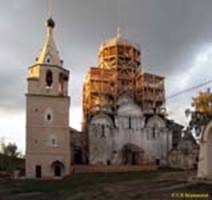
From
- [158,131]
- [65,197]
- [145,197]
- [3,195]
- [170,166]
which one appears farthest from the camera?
[158,131]

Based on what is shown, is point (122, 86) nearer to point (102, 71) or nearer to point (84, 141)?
point (102, 71)

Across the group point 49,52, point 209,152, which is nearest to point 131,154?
point 49,52

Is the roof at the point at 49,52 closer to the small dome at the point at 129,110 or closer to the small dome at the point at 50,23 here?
the small dome at the point at 50,23

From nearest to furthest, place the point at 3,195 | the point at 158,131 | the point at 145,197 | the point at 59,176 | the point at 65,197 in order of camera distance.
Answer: the point at 145,197 < the point at 65,197 < the point at 3,195 < the point at 59,176 < the point at 158,131

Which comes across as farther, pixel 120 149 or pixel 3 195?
pixel 120 149

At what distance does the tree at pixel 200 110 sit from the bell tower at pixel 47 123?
15.0 metres

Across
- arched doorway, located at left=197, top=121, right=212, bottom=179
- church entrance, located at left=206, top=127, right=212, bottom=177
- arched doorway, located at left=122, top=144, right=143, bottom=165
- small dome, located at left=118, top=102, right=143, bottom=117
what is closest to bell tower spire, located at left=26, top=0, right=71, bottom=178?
arched doorway, located at left=122, top=144, right=143, bottom=165

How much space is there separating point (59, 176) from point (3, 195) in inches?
739

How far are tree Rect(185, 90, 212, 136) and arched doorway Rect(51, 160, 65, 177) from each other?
15.8 m

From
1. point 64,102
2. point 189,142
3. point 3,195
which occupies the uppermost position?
point 64,102

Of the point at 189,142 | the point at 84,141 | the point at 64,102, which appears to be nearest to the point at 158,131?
the point at 189,142

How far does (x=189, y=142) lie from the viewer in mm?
61562

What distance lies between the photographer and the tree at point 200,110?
191ft

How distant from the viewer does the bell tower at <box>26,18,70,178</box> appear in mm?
52625
